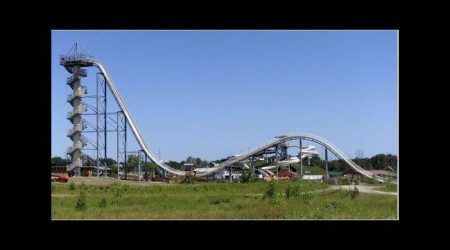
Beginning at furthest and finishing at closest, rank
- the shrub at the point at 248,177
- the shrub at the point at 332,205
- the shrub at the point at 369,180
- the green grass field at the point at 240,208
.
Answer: the shrub at the point at 248,177
the shrub at the point at 369,180
the shrub at the point at 332,205
the green grass field at the point at 240,208

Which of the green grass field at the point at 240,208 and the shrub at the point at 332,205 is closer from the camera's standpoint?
the green grass field at the point at 240,208

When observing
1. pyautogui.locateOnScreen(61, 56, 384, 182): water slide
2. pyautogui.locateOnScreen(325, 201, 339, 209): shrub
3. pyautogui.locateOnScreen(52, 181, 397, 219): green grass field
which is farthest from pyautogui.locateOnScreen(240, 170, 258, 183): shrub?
pyautogui.locateOnScreen(325, 201, 339, 209): shrub

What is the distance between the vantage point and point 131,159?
17.7 m

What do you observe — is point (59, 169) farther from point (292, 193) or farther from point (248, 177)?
point (292, 193)

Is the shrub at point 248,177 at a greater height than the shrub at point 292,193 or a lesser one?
lesser

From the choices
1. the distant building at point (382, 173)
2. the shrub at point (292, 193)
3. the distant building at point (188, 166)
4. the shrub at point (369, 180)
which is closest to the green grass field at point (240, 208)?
the shrub at point (292, 193)

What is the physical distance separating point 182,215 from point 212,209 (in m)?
0.96

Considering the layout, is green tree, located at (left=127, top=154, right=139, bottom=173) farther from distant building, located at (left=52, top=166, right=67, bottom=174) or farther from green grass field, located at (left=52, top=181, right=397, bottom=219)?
green grass field, located at (left=52, top=181, right=397, bottom=219)

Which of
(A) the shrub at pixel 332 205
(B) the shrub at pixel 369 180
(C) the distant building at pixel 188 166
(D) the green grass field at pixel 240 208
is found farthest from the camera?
(C) the distant building at pixel 188 166

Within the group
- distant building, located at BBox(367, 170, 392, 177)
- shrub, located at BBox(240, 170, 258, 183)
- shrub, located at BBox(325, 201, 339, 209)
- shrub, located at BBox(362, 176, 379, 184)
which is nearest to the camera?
shrub, located at BBox(325, 201, 339, 209)

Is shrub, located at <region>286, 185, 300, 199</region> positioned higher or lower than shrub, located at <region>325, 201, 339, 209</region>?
higher

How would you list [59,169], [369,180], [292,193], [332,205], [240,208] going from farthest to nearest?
[59,169] → [369,180] → [292,193] → [332,205] → [240,208]

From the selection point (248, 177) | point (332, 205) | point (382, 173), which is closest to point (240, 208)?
point (332, 205)

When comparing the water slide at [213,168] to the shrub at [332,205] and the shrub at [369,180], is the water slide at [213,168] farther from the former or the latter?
the shrub at [332,205]
